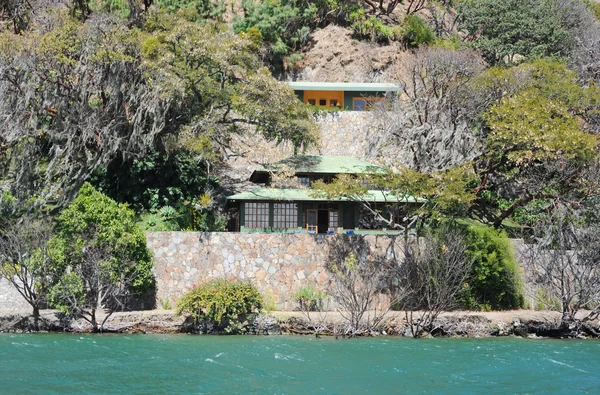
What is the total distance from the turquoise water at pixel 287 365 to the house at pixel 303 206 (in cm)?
946

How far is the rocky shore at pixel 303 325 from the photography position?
26297 millimetres

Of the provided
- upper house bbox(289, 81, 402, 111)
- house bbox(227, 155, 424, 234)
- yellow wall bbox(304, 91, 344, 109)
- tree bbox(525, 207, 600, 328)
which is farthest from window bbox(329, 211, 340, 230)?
yellow wall bbox(304, 91, 344, 109)

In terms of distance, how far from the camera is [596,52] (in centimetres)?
4456

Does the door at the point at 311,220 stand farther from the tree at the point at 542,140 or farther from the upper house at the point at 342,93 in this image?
the upper house at the point at 342,93

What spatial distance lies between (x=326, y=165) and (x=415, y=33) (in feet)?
66.3

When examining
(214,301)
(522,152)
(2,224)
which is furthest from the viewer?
(522,152)

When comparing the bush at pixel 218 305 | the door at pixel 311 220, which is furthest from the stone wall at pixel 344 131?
the bush at pixel 218 305

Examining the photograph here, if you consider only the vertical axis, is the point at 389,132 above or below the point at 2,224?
above

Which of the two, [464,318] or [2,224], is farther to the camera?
[2,224]

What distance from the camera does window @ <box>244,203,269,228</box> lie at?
34594 millimetres

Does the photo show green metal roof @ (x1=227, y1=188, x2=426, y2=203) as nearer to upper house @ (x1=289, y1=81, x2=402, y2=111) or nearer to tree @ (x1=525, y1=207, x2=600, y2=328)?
tree @ (x1=525, y1=207, x2=600, y2=328)

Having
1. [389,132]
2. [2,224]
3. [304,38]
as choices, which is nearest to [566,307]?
[389,132]

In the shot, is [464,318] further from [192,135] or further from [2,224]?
[2,224]

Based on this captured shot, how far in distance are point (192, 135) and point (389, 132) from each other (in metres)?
9.39
